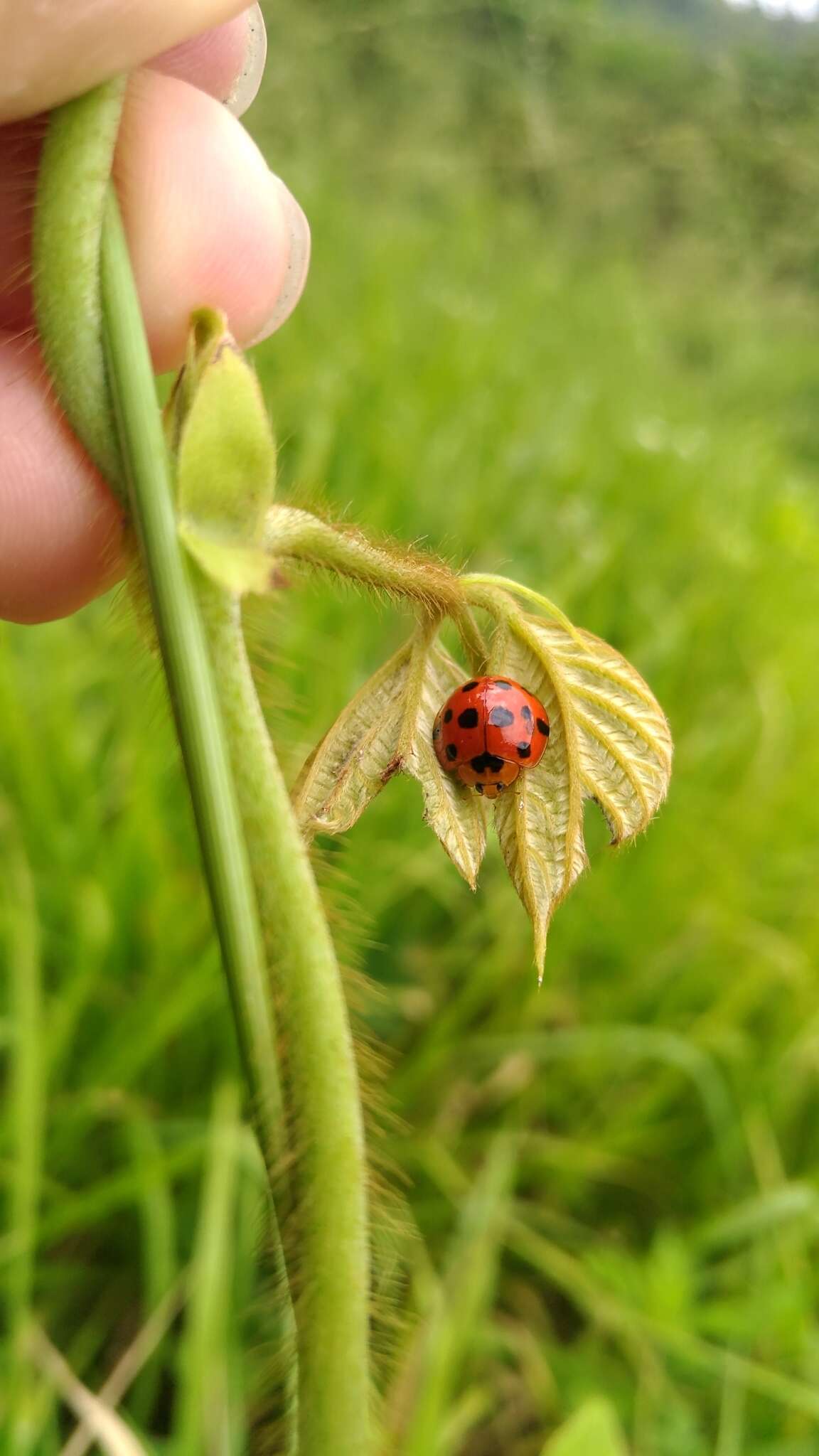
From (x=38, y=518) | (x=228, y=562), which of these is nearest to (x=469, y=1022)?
(x=38, y=518)

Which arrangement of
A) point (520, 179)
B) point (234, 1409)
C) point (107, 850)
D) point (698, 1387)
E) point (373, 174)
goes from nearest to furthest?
point (234, 1409), point (698, 1387), point (107, 850), point (373, 174), point (520, 179)

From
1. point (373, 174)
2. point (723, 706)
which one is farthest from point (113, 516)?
point (373, 174)

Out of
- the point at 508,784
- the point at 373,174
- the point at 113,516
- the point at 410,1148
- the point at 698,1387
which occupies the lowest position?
the point at 698,1387

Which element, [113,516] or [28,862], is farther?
[28,862]

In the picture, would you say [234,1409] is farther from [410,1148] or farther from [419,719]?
[419,719]

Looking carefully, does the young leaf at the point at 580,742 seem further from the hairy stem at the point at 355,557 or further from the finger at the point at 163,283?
the finger at the point at 163,283

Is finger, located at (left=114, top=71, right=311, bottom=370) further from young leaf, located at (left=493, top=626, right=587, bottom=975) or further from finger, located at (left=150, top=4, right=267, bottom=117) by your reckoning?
young leaf, located at (left=493, top=626, right=587, bottom=975)

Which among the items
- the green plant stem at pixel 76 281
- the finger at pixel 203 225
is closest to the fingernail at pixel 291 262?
the finger at pixel 203 225
